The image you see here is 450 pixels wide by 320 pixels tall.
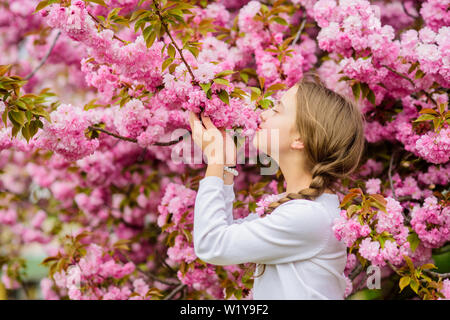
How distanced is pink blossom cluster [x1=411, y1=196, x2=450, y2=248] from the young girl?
65 cm

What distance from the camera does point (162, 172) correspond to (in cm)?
369

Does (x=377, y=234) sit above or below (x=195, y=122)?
below

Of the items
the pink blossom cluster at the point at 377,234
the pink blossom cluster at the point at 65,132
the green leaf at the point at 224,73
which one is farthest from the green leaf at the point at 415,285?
the pink blossom cluster at the point at 65,132

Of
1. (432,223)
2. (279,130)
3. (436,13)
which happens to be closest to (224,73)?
(279,130)

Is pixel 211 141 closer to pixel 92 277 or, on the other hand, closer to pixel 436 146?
pixel 436 146

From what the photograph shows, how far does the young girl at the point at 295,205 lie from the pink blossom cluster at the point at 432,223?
0.65 meters

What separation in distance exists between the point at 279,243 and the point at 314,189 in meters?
0.26

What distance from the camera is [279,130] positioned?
5.67ft

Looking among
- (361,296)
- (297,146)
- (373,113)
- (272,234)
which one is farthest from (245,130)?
(361,296)

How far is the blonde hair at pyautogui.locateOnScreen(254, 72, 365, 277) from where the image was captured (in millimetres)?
1677
